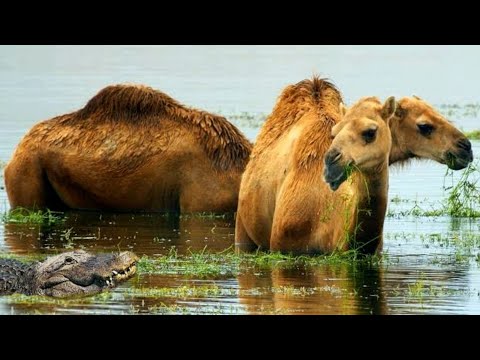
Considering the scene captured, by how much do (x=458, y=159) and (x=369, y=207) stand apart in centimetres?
98

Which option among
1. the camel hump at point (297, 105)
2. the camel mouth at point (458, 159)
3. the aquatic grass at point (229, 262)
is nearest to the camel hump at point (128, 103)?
the camel hump at point (297, 105)

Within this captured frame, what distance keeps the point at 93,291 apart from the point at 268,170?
2.51 m

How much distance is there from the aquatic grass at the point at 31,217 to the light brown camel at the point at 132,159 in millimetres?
323

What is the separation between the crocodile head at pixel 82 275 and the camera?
15344mm

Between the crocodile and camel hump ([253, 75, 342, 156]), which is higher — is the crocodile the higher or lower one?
the lower one

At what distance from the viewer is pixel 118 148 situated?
2030cm

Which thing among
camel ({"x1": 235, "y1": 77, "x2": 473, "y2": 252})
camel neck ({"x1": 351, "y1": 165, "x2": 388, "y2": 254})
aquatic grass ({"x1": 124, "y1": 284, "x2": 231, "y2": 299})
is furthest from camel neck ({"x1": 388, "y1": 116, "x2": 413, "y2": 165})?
aquatic grass ({"x1": 124, "y1": 284, "x2": 231, "y2": 299})

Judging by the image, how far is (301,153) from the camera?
16.3 m

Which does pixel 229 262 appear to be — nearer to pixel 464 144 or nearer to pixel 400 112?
pixel 400 112

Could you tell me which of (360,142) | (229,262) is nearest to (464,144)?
(360,142)

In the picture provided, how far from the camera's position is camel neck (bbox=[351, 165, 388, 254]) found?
1513 centimetres

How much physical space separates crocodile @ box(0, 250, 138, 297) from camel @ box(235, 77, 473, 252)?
65.1 inches

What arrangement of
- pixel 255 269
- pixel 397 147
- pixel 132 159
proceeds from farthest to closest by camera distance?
pixel 132 159 < pixel 255 269 < pixel 397 147

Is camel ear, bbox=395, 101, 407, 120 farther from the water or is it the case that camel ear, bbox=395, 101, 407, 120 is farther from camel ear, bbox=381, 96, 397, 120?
the water
